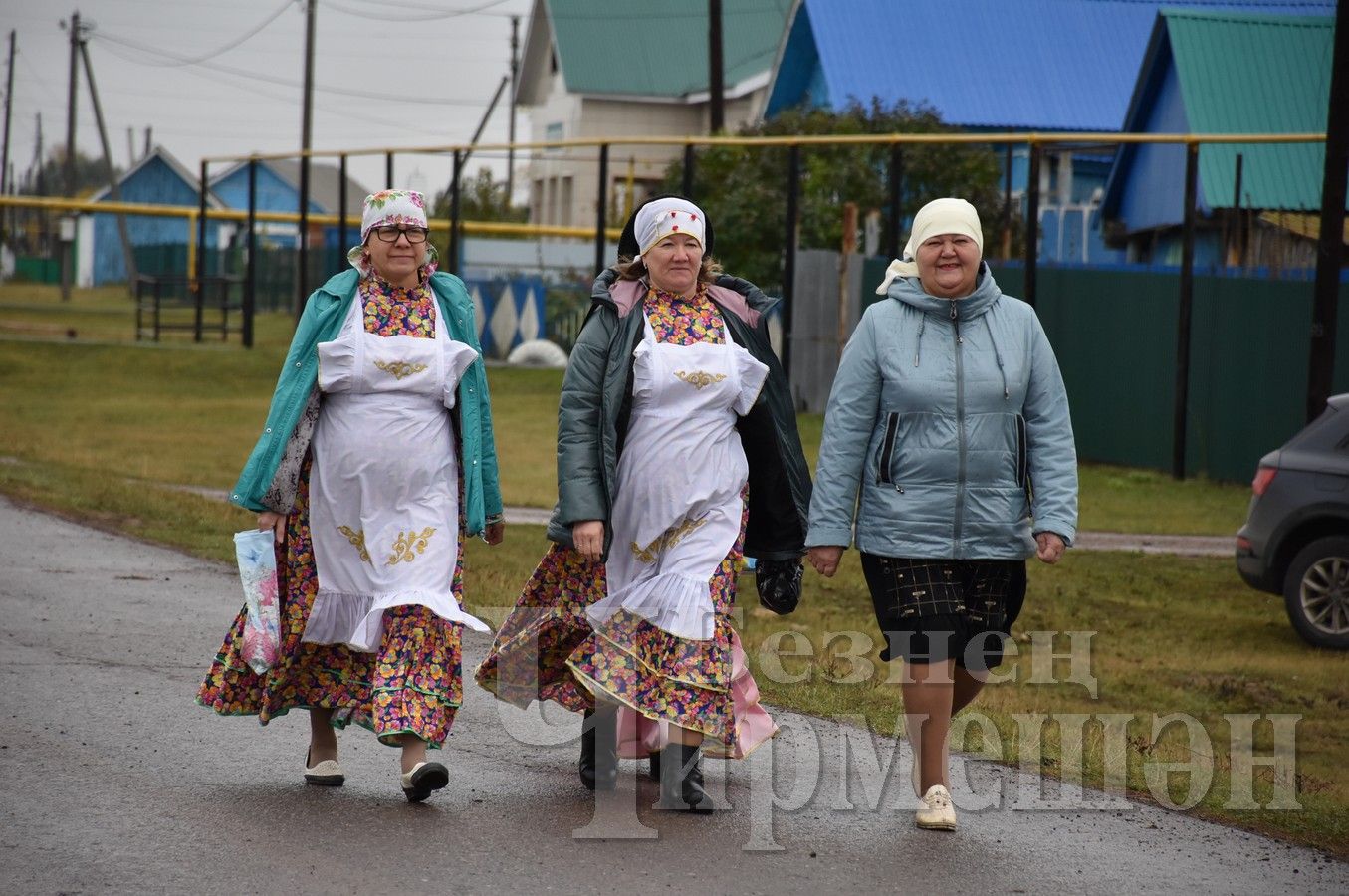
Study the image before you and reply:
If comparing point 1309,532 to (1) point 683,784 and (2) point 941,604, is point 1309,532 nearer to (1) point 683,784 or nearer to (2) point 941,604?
(2) point 941,604

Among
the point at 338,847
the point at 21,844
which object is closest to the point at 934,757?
the point at 338,847

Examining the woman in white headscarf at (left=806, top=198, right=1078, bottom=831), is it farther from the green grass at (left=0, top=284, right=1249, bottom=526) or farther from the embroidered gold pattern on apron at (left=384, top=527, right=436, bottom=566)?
the green grass at (left=0, top=284, right=1249, bottom=526)

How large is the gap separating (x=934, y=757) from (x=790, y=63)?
3524cm

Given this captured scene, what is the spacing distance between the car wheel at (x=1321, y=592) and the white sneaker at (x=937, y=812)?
17.8 ft

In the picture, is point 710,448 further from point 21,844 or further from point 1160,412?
point 1160,412

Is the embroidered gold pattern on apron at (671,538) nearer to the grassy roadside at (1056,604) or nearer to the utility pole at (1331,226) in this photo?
the grassy roadside at (1056,604)

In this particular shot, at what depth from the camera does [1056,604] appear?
36.0ft

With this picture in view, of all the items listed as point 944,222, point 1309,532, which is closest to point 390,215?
point 944,222

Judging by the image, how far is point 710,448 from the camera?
580 cm

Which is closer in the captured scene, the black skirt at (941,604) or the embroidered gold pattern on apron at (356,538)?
the black skirt at (941,604)

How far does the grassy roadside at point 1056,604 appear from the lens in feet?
24.4

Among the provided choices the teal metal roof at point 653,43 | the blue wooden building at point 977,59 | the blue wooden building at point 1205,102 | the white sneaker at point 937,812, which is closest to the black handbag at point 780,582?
the white sneaker at point 937,812

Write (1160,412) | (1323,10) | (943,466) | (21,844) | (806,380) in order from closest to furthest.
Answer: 1. (21,844)
2. (943,466)
3. (1160,412)
4. (806,380)
5. (1323,10)

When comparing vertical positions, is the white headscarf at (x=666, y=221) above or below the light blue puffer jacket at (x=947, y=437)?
above
